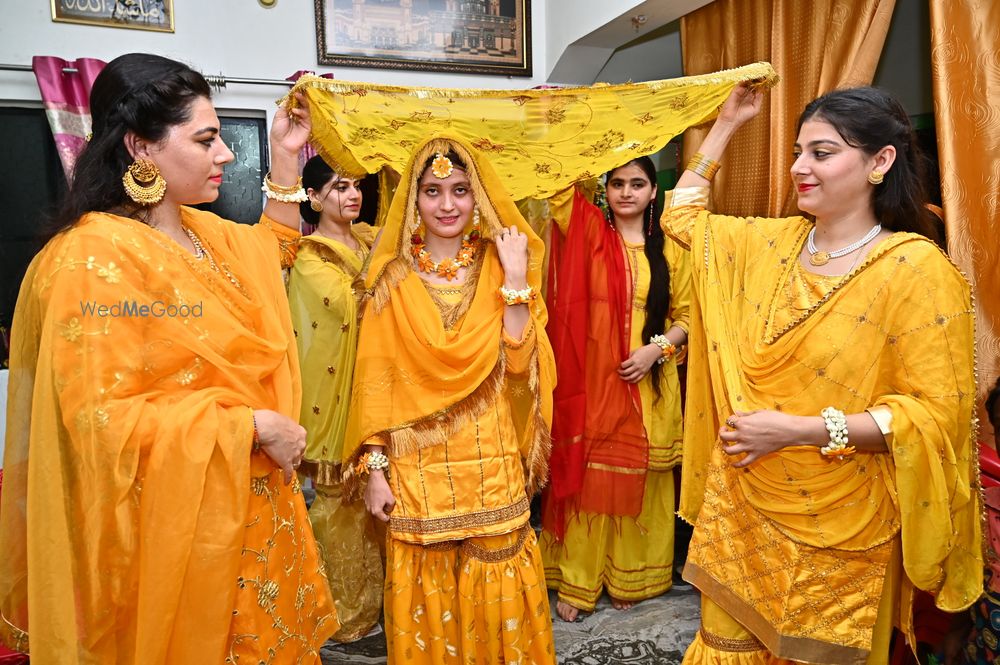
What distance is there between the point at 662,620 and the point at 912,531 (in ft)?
4.95

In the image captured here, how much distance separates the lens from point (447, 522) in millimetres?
2025

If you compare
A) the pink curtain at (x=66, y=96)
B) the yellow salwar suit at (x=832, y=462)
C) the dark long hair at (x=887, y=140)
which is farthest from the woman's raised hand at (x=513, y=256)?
the pink curtain at (x=66, y=96)

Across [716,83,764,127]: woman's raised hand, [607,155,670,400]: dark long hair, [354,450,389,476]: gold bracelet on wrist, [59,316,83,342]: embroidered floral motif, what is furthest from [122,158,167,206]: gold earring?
[607,155,670,400]: dark long hair

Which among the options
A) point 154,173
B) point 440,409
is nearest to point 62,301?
point 154,173

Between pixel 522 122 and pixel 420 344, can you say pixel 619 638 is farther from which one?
pixel 522 122

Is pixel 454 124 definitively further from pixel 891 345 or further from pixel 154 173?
pixel 891 345

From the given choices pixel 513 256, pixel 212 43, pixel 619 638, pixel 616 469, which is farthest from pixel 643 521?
pixel 212 43

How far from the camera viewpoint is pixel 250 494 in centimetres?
163

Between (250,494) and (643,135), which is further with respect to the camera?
(643,135)

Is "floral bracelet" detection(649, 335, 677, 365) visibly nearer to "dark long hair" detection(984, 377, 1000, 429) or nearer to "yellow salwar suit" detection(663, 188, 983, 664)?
"yellow salwar suit" detection(663, 188, 983, 664)

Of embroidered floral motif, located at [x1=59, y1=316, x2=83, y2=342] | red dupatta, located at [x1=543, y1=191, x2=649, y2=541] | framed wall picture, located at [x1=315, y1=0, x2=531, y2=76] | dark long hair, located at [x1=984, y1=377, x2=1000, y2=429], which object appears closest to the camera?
embroidered floral motif, located at [x1=59, y1=316, x2=83, y2=342]

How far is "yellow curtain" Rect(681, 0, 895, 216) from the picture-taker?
2.92 meters

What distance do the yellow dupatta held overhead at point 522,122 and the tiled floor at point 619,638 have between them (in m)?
1.77

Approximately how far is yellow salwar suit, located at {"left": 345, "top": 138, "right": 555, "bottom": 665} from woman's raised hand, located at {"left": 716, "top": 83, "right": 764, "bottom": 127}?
70 centimetres
